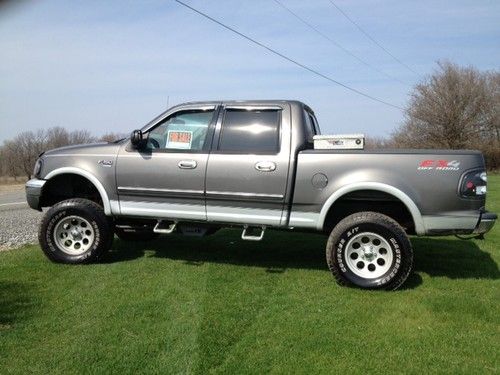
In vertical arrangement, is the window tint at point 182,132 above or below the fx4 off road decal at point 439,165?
above

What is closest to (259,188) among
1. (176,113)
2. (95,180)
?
(176,113)

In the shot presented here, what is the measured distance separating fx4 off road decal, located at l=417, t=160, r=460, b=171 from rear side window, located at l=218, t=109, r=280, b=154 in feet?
5.30

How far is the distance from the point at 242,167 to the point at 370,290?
1951mm

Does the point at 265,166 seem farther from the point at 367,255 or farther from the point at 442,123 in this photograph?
the point at 442,123

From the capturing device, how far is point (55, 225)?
6.56m

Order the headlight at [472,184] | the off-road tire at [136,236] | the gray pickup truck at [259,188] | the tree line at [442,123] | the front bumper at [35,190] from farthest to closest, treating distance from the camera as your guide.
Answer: the tree line at [442,123], the off-road tire at [136,236], the front bumper at [35,190], the gray pickup truck at [259,188], the headlight at [472,184]

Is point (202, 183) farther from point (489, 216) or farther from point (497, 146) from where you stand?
point (497, 146)

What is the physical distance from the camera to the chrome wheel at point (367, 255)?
218 inches


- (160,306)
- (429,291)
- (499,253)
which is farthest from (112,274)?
(499,253)

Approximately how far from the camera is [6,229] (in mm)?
9609

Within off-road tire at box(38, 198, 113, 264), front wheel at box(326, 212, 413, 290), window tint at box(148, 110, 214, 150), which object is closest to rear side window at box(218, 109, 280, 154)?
window tint at box(148, 110, 214, 150)

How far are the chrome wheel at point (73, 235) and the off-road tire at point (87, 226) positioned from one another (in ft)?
0.06

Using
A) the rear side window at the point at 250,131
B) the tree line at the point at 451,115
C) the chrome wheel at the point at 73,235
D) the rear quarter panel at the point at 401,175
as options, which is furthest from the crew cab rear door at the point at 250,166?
the tree line at the point at 451,115

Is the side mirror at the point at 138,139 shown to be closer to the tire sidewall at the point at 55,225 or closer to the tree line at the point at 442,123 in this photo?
the tire sidewall at the point at 55,225
